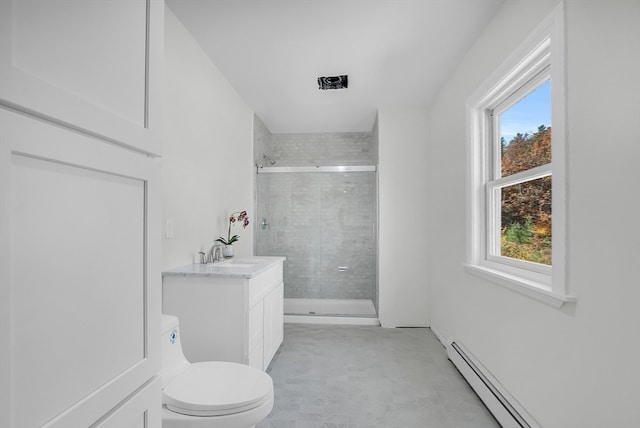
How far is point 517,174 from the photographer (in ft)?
6.74

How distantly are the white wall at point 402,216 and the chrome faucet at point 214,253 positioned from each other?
183 centimetres

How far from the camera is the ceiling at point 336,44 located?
6.87 feet

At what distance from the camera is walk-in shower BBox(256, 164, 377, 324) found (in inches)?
166

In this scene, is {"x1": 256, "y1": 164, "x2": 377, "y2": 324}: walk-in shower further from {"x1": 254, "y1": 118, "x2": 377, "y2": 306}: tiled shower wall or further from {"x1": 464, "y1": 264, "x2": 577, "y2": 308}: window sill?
{"x1": 464, "y1": 264, "x2": 577, "y2": 308}: window sill

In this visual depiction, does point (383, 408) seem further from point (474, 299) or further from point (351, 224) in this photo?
point (351, 224)

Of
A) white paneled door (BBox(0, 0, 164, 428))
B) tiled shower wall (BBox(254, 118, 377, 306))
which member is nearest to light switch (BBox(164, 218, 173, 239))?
white paneled door (BBox(0, 0, 164, 428))

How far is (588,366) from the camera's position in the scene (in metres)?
1.34

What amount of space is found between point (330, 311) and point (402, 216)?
143cm

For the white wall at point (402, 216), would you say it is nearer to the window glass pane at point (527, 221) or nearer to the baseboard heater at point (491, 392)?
the baseboard heater at point (491, 392)

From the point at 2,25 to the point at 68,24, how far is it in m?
0.15

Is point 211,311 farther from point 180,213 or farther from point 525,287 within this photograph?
point 525,287

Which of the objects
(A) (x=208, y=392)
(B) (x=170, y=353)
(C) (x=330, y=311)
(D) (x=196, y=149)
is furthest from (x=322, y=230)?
(A) (x=208, y=392)

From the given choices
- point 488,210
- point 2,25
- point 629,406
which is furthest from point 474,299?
point 2,25

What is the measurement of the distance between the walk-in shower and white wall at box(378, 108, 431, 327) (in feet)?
1.09
